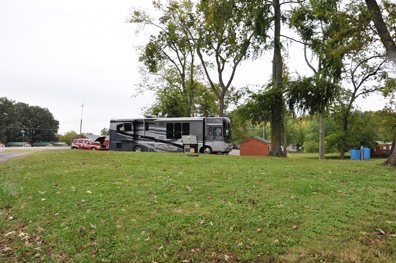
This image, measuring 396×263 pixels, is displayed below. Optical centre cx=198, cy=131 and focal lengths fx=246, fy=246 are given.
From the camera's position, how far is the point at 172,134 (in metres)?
21.5

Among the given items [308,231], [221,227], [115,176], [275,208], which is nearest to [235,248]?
[221,227]

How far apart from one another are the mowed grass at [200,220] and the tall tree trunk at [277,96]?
885 cm

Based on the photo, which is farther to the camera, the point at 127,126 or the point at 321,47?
the point at 127,126

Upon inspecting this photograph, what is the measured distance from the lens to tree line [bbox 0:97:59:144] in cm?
7931

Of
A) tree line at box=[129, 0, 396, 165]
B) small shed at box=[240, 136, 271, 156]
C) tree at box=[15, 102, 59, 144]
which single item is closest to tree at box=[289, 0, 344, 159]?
tree line at box=[129, 0, 396, 165]

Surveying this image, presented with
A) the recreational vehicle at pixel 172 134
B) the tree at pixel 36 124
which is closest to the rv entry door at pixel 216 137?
the recreational vehicle at pixel 172 134

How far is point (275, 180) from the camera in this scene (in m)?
7.95

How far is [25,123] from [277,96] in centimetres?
9871

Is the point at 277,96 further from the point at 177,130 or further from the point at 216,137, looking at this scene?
the point at 177,130

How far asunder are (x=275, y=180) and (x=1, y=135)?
9288 centimetres

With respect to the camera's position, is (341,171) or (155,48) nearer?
(341,171)

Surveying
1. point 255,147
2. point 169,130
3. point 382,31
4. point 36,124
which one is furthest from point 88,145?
point 36,124

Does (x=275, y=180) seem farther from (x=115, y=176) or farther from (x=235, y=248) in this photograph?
Answer: (x=115, y=176)

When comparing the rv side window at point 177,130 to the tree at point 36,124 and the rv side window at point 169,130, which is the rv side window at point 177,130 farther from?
the tree at point 36,124
